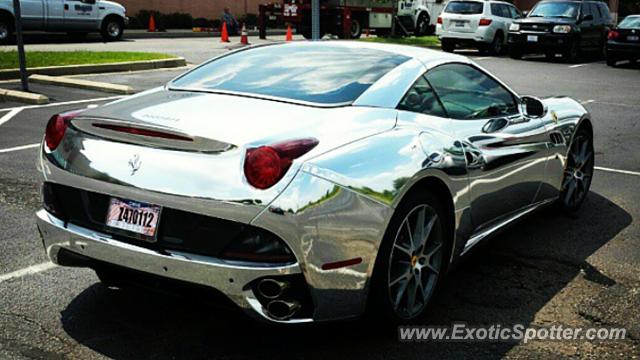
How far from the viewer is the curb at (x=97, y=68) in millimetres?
13762

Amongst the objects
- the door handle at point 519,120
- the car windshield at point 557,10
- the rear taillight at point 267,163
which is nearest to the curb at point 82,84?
the door handle at point 519,120

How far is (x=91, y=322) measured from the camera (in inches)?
150

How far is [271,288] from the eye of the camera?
3.25 m

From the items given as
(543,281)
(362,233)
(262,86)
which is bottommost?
(543,281)

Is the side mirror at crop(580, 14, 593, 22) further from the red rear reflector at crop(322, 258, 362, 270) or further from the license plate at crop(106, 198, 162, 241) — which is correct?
the license plate at crop(106, 198, 162, 241)

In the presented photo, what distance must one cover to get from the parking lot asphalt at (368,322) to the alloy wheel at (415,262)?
16cm

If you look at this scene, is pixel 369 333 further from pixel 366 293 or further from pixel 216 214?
pixel 216 214

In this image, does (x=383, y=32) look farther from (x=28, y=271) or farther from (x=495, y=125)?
(x=28, y=271)

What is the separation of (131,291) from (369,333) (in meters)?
1.36

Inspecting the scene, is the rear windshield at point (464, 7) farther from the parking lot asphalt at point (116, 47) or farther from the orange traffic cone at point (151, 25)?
the orange traffic cone at point (151, 25)

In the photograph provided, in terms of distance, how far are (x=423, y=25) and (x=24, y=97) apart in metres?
24.5

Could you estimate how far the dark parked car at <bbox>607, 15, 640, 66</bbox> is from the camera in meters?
20.6

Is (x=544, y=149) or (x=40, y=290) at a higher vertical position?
(x=544, y=149)

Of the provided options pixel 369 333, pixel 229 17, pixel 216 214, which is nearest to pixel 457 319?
pixel 369 333
